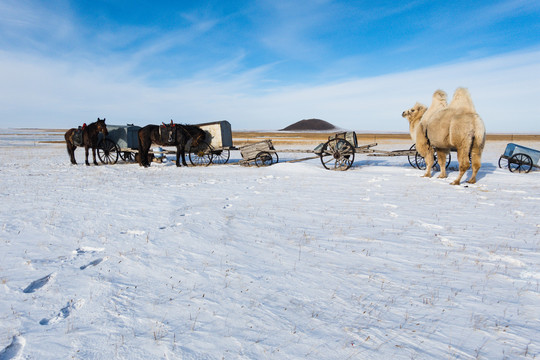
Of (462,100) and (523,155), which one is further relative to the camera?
(523,155)

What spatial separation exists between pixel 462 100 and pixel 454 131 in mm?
1333

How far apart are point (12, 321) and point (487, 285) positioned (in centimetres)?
536

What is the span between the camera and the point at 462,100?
34.2ft

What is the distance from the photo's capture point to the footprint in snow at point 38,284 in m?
3.37

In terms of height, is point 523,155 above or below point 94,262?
above

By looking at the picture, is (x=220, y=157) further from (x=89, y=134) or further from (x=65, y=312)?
(x=65, y=312)

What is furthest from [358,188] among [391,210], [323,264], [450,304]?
[450,304]

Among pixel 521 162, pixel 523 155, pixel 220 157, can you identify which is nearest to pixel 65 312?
pixel 521 162

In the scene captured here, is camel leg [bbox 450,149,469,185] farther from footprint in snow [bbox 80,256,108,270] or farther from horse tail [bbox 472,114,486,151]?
footprint in snow [bbox 80,256,108,270]

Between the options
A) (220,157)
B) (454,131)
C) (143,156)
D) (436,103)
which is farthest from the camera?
(220,157)

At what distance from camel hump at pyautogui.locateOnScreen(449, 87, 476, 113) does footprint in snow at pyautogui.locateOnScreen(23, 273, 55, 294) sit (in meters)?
12.4

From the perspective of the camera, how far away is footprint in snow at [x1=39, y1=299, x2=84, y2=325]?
280 centimetres

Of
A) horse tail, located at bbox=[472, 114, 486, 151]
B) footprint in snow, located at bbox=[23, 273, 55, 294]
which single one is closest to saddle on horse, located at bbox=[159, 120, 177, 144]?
footprint in snow, located at bbox=[23, 273, 55, 294]

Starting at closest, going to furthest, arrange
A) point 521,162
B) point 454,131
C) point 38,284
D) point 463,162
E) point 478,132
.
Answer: point 38,284 < point 478,132 < point 454,131 < point 463,162 < point 521,162
